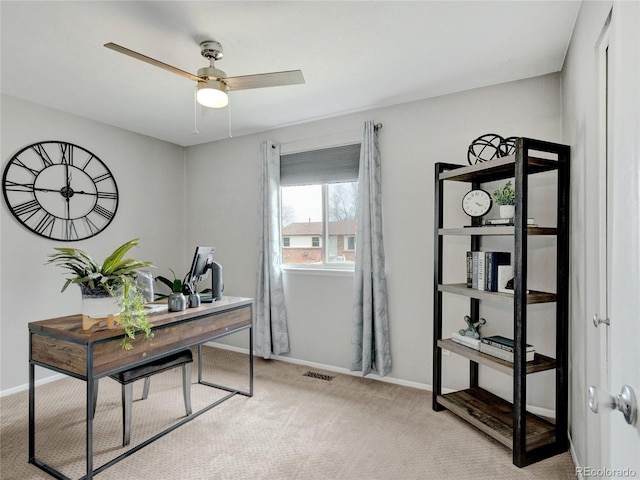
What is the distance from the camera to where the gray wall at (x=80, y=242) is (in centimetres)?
301

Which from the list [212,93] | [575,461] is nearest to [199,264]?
[212,93]

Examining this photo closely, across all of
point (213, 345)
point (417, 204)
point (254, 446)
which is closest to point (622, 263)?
point (254, 446)

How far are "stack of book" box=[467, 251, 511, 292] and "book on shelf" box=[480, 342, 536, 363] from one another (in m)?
0.37

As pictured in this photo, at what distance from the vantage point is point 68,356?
1881 mm

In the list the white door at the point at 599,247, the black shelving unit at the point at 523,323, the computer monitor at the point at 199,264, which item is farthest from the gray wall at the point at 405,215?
the computer monitor at the point at 199,264

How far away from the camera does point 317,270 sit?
365 cm

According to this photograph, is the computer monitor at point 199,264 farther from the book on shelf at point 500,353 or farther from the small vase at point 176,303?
the book on shelf at point 500,353

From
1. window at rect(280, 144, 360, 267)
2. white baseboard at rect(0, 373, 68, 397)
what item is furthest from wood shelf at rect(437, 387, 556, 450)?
white baseboard at rect(0, 373, 68, 397)

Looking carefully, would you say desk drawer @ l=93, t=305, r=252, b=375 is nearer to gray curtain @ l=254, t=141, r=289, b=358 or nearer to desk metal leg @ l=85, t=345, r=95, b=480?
desk metal leg @ l=85, t=345, r=95, b=480

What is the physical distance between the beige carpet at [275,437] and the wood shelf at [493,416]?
92 mm

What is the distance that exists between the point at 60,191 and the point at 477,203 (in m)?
3.61

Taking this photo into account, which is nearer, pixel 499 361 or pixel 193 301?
pixel 499 361

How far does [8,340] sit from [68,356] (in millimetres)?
1727

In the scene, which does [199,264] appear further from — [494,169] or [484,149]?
[484,149]
